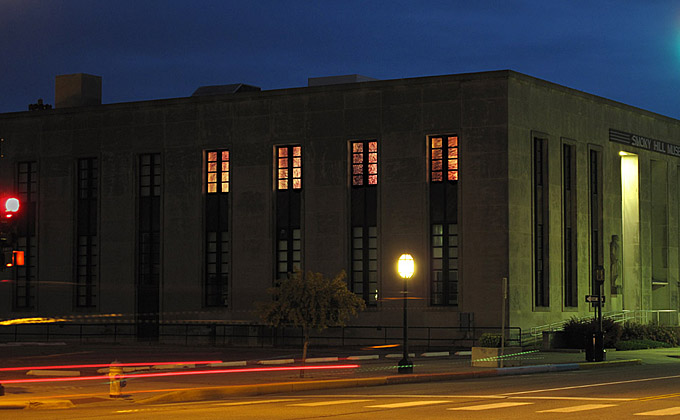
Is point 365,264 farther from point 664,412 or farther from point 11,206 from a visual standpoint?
point 664,412

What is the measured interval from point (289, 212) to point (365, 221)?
4.10m

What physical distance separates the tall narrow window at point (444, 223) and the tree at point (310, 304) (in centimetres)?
1888

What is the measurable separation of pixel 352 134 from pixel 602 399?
30151 millimetres

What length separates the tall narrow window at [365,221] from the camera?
167ft

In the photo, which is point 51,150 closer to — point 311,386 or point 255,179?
point 255,179

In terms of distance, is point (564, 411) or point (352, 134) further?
point (352, 134)

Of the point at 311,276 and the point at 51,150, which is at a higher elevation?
the point at 51,150

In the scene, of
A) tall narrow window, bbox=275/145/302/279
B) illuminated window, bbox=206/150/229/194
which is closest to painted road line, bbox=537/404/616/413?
tall narrow window, bbox=275/145/302/279

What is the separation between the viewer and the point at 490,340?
44188mm

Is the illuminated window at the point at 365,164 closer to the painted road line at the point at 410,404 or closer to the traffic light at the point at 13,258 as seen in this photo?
the traffic light at the point at 13,258

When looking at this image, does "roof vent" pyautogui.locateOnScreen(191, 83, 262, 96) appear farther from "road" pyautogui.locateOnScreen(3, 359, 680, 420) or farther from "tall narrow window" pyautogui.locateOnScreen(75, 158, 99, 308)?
"road" pyautogui.locateOnScreen(3, 359, 680, 420)

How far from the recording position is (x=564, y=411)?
19828 millimetres

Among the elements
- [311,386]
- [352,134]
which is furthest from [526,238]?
[311,386]

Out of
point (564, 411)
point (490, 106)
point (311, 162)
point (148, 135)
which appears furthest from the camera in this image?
point (148, 135)
